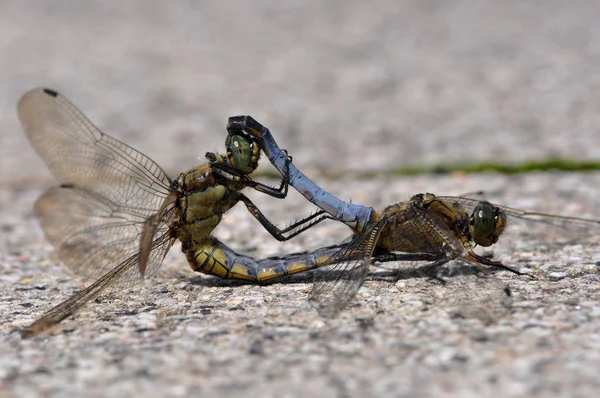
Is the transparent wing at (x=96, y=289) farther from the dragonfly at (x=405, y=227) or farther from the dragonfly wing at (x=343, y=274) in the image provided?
the dragonfly wing at (x=343, y=274)

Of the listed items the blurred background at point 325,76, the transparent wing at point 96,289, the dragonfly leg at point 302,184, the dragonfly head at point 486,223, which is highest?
the blurred background at point 325,76

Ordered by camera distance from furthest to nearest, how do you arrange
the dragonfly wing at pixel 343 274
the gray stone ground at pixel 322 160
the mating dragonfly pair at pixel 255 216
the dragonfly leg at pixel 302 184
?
the dragonfly leg at pixel 302 184 < the mating dragonfly pair at pixel 255 216 < the dragonfly wing at pixel 343 274 < the gray stone ground at pixel 322 160

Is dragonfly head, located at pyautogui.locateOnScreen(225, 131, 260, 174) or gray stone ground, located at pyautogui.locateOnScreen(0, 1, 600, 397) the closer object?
gray stone ground, located at pyautogui.locateOnScreen(0, 1, 600, 397)

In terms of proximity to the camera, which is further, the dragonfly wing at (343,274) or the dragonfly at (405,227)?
the dragonfly at (405,227)

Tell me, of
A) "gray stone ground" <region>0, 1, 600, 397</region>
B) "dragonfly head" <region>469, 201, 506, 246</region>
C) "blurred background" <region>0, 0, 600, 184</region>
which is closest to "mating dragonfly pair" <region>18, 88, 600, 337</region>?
"dragonfly head" <region>469, 201, 506, 246</region>

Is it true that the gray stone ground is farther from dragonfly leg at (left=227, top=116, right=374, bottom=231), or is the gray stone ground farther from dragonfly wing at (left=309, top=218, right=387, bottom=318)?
dragonfly leg at (left=227, top=116, right=374, bottom=231)

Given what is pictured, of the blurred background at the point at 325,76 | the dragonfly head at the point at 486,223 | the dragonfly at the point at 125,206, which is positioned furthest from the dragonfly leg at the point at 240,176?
the blurred background at the point at 325,76

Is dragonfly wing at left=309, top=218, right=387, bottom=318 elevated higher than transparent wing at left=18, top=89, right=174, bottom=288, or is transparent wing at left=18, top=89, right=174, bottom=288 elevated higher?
transparent wing at left=18, top=89, right=174, bottom=288

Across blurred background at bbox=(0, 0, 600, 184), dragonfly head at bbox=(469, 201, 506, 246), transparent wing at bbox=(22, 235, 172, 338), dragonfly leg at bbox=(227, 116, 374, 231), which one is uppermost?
blurred background at bbox=(0, 0, 600, 184)

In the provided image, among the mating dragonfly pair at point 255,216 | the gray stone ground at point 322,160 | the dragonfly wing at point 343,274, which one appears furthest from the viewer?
the mating dragonfly pair at point 255,216

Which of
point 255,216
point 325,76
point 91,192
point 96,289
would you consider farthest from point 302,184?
point 325,76
